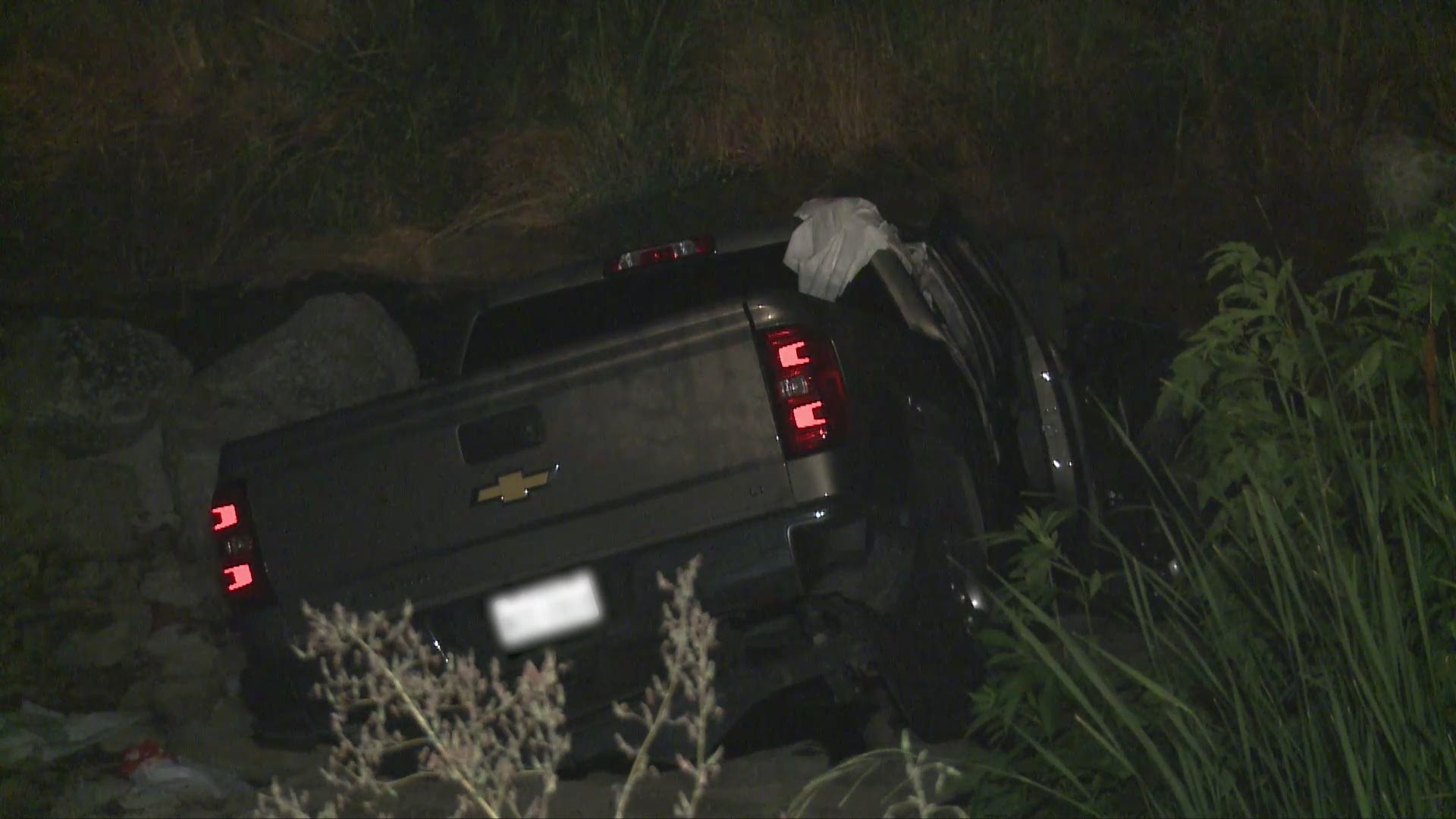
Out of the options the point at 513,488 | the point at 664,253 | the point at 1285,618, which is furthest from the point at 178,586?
the point at 1285,618

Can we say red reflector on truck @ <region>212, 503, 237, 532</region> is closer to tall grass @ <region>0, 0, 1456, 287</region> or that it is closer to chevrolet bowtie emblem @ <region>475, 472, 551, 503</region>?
chevrolet bowtie emblem @ <region>475, 472, 551, 503</region>

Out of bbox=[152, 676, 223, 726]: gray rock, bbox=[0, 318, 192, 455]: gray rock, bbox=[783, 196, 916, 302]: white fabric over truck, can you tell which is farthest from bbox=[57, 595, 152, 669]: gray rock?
bbox=[783, 196, 916, 302]: white fabric over truck

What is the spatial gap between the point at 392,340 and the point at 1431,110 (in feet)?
23.0

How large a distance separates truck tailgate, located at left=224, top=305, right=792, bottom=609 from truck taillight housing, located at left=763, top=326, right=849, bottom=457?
0.05m

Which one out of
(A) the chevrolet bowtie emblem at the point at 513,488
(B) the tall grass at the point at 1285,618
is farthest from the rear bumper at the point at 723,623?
(B) the tall grass at the point at 1285,618

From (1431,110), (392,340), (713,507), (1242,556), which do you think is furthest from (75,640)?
(1431,110)

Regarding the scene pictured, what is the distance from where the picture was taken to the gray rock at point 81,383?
988 centimetres

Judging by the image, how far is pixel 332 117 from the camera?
1390 centimetres

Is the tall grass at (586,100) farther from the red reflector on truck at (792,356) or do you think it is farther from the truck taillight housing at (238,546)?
the truck taillight housing at (238,546)

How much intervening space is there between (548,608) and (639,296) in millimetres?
1657

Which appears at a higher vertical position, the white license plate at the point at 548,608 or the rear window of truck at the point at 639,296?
the rear window of truck at the point at 639,296

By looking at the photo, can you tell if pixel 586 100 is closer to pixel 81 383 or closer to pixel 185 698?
pixel 81 383

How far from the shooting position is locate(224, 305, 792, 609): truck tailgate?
5.17m

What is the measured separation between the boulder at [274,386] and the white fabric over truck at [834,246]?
13.4ft
